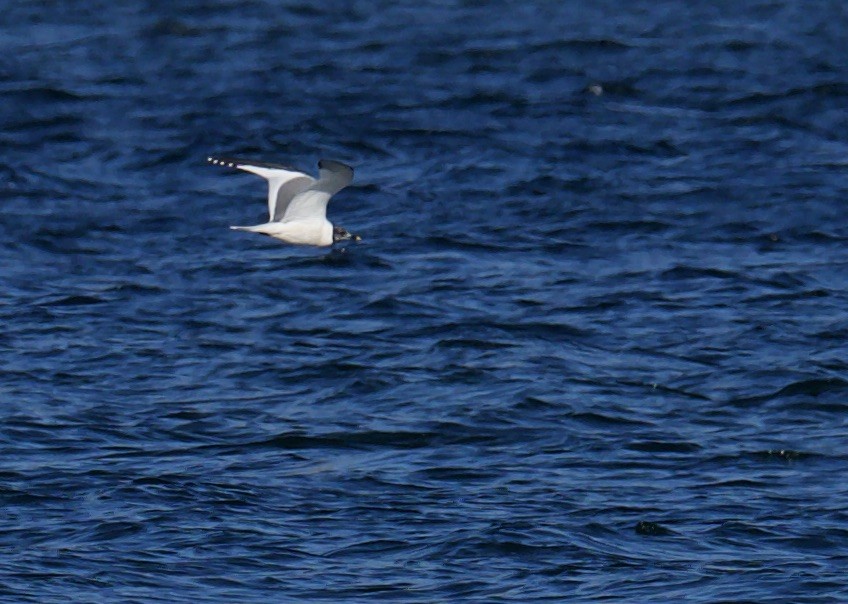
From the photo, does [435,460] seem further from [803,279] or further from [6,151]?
[6,151]

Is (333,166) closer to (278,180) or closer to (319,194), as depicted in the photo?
(319,194)

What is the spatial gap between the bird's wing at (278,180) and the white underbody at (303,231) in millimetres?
127

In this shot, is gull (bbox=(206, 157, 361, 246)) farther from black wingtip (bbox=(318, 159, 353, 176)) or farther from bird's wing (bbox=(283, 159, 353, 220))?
black wingtip (bbox=(318, 159, 353, 176))

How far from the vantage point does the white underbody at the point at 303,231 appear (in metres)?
12.5

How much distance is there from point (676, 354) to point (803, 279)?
197 centimetres

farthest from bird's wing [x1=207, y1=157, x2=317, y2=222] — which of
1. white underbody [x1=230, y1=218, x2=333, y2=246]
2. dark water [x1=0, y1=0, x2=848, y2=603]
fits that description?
dark water [x1=0, y1=0, x2=848, y2=603]

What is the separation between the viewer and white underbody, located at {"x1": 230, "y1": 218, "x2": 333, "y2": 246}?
12453 mm

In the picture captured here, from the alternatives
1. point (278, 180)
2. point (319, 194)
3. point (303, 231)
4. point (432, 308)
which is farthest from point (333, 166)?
point (432, 308)

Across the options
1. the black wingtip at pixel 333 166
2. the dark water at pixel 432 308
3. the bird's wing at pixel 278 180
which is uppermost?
the black wingtip at pixel 333 166

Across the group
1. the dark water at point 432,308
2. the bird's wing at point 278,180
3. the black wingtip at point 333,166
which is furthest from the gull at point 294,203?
the dark water at point 432,308

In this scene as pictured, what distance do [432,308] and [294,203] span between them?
2.28 metres

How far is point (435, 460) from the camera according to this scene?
11.4 m

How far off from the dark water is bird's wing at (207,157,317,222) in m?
1.29

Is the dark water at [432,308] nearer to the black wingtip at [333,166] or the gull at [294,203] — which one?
the gull at [294,203]
